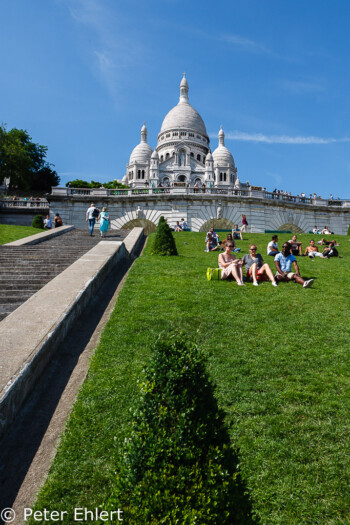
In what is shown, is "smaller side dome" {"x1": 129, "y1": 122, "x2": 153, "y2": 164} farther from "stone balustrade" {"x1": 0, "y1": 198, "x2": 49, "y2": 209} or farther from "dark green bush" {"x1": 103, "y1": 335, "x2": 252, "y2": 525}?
"dark green bush" {"x1": 103, "y1": 335, "x2": 252, "y2": 525}

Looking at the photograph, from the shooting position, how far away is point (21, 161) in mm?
46344

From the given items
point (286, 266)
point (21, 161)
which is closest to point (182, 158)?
point (21, 161)

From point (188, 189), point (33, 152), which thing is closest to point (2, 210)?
point (188, 189)

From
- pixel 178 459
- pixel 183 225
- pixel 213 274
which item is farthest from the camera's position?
pixel 183 225

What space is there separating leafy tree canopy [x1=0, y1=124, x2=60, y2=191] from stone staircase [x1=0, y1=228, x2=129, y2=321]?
36.5 meters

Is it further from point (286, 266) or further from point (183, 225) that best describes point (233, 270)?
point (183, 225)

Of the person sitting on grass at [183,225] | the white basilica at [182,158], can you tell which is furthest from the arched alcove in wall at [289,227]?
the white basilica at [182,158]

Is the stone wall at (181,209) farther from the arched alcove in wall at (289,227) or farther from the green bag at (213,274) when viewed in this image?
the green bag at (213,274)

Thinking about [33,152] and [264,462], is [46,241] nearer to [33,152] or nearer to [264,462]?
[264,462]

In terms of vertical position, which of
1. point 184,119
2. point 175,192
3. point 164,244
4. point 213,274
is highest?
point 184,119

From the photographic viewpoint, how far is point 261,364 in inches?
205

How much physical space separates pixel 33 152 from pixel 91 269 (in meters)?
51.5

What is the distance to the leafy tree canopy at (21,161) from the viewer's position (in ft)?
149

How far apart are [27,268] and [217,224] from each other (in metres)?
21.2
